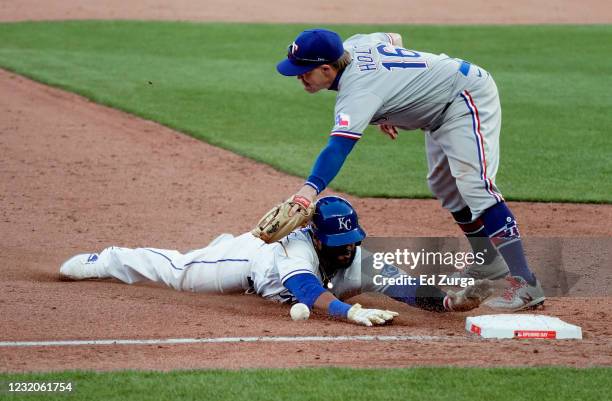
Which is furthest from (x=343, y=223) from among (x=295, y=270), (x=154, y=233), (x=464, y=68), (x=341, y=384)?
(x=154, y=233)

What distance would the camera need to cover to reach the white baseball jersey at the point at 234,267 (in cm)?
647

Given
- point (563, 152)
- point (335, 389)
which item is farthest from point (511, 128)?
point (335, 389)

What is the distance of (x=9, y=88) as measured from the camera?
14.1m

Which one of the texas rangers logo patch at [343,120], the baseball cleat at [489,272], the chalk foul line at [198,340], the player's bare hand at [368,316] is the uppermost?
the texas rangers logo patch at [343,120]

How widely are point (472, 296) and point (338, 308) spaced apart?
2.68 ft

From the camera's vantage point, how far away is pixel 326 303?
617 centimetres

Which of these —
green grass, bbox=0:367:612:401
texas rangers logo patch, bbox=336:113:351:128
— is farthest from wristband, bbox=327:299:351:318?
texas rangers logo patch, bbox=336:113:351:128

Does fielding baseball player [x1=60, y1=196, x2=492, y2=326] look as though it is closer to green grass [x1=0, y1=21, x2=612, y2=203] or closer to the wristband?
the wristband

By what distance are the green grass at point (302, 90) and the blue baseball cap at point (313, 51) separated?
160 inches

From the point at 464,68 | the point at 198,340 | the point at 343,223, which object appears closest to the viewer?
the point at 198,340

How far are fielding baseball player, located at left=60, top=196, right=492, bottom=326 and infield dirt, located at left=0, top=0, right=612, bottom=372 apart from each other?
9 centimetres

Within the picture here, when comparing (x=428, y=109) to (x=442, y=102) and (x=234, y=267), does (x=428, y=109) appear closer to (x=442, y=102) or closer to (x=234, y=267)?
(x=442, y=102)

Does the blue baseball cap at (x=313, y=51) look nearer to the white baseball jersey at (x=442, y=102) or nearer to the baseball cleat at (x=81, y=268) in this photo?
the white baseball jersey at (x=442, y=102)

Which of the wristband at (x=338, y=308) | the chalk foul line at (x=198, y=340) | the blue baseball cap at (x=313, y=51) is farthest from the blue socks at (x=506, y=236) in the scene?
the blue baseball cap at (x=313, y=51)
